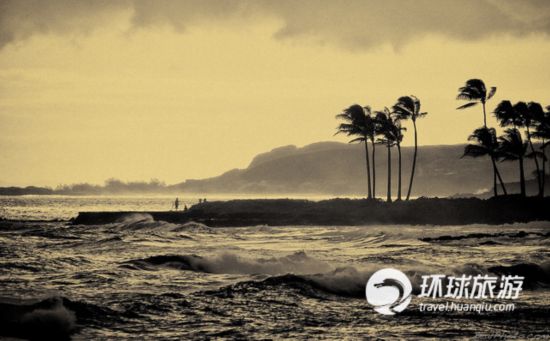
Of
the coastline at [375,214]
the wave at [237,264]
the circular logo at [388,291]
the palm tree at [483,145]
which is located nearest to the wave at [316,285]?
the circular logo at [388,291]

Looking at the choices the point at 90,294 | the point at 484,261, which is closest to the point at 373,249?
the point at 484,261

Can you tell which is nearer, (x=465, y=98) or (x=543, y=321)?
(x=543, y=321)

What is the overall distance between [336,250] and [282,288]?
12624mm

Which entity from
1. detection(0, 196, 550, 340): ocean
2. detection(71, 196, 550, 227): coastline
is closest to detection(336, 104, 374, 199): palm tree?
detection(71, 196, 550, 227): coastline

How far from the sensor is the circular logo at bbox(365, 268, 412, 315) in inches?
530

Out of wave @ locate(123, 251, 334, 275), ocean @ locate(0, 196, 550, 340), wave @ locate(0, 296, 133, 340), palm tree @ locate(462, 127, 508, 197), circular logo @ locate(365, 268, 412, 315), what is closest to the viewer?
wave @ locate(0, 296, 133, 340)

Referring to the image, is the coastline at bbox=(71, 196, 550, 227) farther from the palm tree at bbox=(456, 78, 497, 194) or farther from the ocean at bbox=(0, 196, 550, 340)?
the ocean at bbox=(0, 196, 550, 340)

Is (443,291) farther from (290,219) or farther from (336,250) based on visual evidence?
(290,219)

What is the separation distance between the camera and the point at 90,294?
1459cm

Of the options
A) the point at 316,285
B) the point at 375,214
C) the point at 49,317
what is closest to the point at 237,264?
the point at 316,285

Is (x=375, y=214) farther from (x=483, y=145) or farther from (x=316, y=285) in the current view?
(x=316, y=285)

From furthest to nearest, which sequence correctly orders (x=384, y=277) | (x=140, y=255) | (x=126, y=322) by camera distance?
(x=140, y=255) < (x=384, y=277) < (x=126, y=322)

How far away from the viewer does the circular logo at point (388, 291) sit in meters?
13.5

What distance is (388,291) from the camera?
15.3 metres
